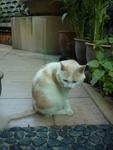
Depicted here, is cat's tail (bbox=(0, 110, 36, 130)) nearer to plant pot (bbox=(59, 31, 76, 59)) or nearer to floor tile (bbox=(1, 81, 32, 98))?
Result: floor tile (bbox=(1, 81, 32, 98))

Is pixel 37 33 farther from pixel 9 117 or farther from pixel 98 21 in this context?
pixel 9 117

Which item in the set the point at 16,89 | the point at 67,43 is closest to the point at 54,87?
the point at 16,89

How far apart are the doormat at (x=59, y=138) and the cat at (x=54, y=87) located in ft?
0.46

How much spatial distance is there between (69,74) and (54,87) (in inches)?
7.1

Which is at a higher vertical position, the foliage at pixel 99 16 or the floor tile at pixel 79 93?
the foliage at pixel 99 16

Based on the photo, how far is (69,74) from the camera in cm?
165

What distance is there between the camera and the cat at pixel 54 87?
5.48ft

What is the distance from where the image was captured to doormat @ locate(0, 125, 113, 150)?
4.88 ft

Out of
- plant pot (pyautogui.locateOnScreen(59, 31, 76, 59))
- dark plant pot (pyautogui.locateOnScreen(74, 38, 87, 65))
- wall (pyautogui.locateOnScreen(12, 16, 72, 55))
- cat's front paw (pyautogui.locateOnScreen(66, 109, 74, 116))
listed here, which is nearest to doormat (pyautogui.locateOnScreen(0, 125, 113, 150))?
cat's front paw (pyautogui.locateOnScreen(66, 109, 74, 116))

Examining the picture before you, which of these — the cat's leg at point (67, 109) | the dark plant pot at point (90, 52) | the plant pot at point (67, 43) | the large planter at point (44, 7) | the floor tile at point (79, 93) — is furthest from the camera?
the large planter at point (44, 7)

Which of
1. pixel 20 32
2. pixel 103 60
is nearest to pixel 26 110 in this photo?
pixel 103 60

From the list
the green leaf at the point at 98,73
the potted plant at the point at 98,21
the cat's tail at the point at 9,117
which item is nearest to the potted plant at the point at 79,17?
the potted plant at the point at 98,21

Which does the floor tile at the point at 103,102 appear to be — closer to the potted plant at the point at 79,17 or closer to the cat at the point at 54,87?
the cat at the point at 54,87

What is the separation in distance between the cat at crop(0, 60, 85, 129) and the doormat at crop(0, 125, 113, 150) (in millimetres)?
139
